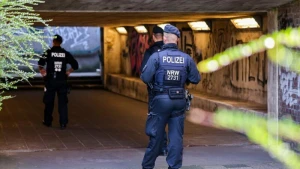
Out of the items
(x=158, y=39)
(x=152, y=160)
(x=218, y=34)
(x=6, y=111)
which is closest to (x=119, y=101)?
(x=6, y=111)

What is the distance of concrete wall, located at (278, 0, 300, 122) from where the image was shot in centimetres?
860

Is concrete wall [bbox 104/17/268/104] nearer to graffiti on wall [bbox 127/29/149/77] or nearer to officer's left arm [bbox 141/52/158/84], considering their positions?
graffiti on wall [bbox 127/29/149/77]

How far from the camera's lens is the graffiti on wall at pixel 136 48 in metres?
19.2

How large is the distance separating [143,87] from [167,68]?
11.0 meters

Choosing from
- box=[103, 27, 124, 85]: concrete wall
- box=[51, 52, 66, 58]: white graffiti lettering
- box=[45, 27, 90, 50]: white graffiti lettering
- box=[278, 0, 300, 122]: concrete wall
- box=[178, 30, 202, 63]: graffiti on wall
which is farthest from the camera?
box=[45, 27, 90, 50]: white graffiti lettering

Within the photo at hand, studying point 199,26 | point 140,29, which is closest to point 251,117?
point 199,26

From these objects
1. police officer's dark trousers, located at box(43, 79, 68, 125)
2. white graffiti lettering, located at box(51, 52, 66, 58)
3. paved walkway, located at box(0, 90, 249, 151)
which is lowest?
paved walkway, located at box(0, 90, 249, 151)

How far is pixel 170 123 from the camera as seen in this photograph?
22.1 feet

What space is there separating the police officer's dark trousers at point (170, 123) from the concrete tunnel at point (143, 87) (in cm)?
84

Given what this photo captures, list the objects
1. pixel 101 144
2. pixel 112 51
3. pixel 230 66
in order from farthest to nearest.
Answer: pixel 112 51, pixel 230 66, pixel 101 144

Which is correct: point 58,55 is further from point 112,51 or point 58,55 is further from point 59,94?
point 112,51

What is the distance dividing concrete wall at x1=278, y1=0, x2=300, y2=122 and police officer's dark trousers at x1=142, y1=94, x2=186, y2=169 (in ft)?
8.15

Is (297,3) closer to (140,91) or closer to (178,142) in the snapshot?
(178,142)

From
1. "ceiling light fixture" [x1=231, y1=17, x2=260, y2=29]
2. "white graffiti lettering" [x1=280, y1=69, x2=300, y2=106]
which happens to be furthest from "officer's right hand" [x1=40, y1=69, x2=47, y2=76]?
"white graffiti lettering" [x1=280, y1=69, x2=300, y2=106]
